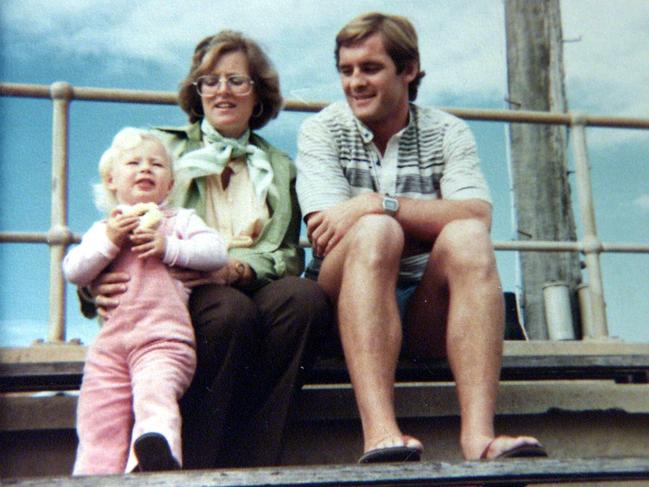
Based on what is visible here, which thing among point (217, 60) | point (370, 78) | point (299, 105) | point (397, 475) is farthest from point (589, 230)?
point (397, 475)

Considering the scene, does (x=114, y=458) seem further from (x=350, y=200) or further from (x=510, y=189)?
(x=510, y=189)

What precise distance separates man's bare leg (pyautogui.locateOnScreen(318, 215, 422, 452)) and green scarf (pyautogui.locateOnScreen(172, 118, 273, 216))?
0.35m

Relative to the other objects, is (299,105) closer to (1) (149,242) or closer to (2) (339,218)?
(2) (339,218)

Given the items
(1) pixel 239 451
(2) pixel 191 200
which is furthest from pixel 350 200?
(1) pixel 239 451

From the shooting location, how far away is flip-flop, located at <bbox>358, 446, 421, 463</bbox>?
74.2 inches

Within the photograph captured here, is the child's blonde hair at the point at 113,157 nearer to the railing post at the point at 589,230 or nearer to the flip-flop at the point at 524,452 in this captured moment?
the flip-flop at the point at 524,452

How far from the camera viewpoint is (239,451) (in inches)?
81.8

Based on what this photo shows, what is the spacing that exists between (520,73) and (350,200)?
2.64 m

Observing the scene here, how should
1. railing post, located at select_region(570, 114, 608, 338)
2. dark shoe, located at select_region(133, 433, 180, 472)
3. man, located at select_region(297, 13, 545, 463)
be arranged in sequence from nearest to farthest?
1. dark shoe, located at select_region(133, 433, 180, 472)
2. man, located at select_region(297, 13, 545, 463)
3. railing post, located at select_region(570, 114, 608, 338)

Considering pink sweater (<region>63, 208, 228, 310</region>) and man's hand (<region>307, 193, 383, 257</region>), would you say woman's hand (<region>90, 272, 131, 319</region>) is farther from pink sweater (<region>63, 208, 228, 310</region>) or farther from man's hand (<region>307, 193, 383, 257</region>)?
man's hand (<region>307, 193, 383, 257</region>)

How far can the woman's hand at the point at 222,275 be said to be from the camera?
2137 millimetres

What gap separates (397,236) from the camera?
2.11 m

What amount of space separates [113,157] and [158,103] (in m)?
0.82

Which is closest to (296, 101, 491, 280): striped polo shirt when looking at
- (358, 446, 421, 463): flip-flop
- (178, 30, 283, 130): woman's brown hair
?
(178, 30, 283, 130): woman's brown hair
